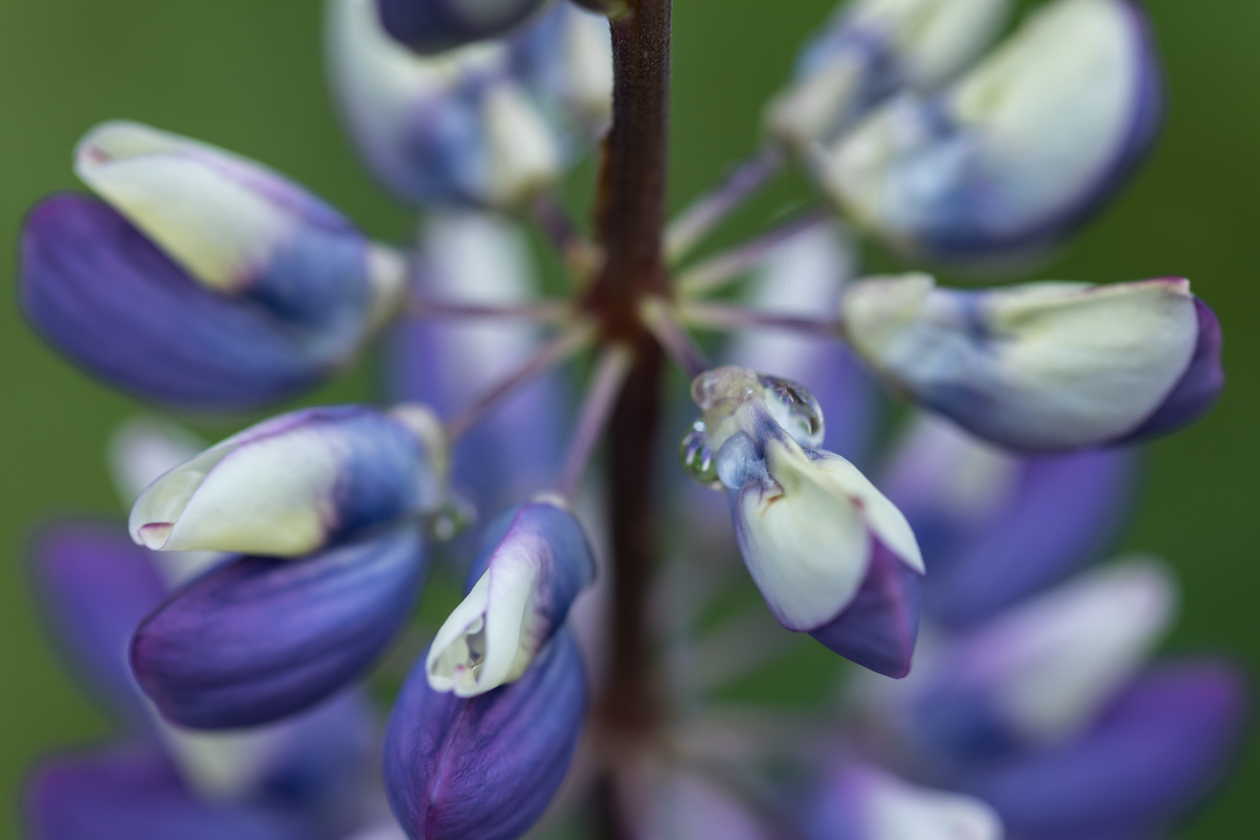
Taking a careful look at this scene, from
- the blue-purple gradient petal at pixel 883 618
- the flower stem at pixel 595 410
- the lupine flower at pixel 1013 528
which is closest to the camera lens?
the blue-purple gradient petal at pixel 883 618

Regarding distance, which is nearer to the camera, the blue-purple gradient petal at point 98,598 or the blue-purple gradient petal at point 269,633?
the blue-purple gradient petal at point 269,633

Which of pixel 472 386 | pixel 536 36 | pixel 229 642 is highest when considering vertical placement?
pixel 536 36

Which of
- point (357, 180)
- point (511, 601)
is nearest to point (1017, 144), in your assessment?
point (511, 601)

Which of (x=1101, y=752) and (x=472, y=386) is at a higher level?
(x=472, y=386)

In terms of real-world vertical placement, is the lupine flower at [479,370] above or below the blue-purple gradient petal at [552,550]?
below

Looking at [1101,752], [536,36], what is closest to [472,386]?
[536,36]

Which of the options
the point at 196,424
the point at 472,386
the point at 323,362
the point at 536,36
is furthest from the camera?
the point at 196,424

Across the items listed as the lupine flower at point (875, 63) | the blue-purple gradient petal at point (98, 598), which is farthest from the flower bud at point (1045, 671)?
the blue-purple gradient petal at point (98, 598)

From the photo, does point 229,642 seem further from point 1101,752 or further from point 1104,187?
point 1101,752

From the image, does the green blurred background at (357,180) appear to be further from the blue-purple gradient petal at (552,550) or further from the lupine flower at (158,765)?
the blue-purple gradient petal at (552,550)
